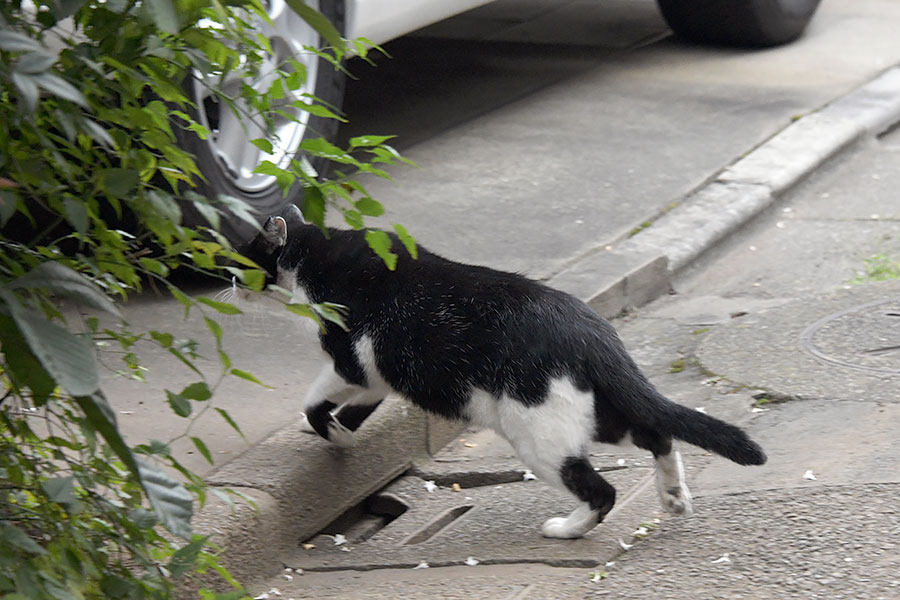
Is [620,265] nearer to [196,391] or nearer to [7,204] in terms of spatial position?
[196,391]

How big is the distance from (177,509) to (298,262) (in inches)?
69.8

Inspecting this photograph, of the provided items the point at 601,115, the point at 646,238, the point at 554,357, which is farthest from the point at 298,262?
the point at 601,115

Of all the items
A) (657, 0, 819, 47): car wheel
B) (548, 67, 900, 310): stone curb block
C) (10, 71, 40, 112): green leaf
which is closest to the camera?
(10, 71, 40, 112): green leaf

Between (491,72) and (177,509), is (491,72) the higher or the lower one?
the lower one

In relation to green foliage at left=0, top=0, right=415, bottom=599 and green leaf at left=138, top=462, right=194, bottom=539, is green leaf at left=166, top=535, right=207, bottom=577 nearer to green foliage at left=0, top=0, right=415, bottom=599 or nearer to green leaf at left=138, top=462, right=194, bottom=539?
green foliage at left=0, top=0, right=415, bottom=599

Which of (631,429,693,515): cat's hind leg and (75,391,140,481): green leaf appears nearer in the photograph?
(75,391,140,481): green leaf

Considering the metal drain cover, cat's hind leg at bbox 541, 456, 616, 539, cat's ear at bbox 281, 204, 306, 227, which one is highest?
cat's ear at bbox 281, 204, 306, 227

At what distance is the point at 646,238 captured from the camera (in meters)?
5.30

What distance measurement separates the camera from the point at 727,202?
18.9 feet

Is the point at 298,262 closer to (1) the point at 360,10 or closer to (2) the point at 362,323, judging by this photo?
(2) the point at 362,323

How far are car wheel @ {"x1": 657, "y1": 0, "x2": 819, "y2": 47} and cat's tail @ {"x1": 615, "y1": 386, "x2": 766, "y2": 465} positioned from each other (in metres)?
5.31

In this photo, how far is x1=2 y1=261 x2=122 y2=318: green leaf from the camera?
1574 millimetres

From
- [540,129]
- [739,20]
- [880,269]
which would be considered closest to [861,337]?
[880,269]

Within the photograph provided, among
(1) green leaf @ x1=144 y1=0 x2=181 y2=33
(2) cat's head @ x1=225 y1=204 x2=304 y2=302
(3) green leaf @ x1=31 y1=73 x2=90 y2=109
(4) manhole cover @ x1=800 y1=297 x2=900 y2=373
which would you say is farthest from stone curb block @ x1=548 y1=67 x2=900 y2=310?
(3) green leaf @ x1=31 y1=73 x2=90 y2=109
